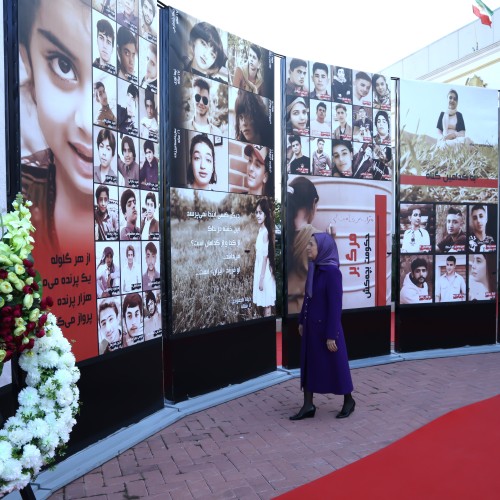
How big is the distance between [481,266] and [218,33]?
5.37 metres

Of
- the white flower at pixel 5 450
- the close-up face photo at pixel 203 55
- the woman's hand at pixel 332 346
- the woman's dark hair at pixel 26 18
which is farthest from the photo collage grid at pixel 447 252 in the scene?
the white flower at pixel 5 450

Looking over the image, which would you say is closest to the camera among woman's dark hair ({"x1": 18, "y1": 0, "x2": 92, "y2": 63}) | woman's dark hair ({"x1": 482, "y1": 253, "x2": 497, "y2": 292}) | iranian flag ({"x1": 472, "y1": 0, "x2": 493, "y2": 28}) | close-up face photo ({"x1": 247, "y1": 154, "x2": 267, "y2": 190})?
woman's dark hair ({"x1": 18, "y1": 0, "x2": 92, "y2": 63})

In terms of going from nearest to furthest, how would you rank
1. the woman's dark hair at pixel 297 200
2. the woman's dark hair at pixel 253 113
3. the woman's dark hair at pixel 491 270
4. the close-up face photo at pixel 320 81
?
1. the woman's dark hair at pixel 253 113
2. the woman's dark hair at pixel 297 200
3. the close-up face photo at pixel 320 81
4. the woman's dark hair at pixel 491 270

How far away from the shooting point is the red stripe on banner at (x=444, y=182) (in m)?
8.27

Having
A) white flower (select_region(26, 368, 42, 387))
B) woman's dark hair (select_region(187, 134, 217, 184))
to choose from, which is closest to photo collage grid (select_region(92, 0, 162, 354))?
woman's dark hair (select_region(187, 134, 217, 184))

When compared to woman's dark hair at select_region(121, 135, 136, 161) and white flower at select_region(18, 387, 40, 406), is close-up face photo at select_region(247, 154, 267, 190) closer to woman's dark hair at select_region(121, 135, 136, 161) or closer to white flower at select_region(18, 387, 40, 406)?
woman's dark hair at select_region(121, 135, 136, 161)

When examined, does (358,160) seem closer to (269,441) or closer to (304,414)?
(304,414)

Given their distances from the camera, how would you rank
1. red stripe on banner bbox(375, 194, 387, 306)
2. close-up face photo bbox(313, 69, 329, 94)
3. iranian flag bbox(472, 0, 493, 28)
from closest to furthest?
close-up face photo bbox(313, 69, 329, 94), red stripe on banner bbox(375, 194, 387, 306), iranian flag bbox(472, 0, 493, 28)

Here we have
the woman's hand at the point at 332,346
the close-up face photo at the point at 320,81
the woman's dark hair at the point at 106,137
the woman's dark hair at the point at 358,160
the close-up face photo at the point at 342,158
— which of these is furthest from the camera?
the woman's dark hair at the point at 358,160

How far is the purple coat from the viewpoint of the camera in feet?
17.3

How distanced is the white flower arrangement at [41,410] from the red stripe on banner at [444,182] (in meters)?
6.54

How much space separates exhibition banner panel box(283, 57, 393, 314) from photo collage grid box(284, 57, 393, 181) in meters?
0.01

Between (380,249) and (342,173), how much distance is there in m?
1.23

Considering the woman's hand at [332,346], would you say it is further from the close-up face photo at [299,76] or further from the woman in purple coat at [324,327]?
the close-up face photo at [299,76]
